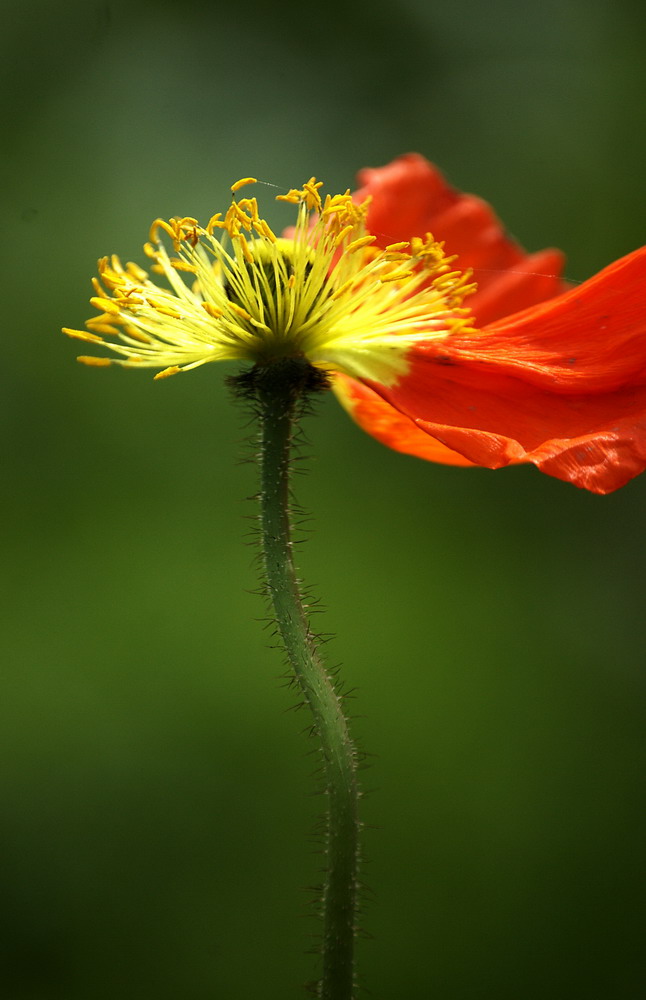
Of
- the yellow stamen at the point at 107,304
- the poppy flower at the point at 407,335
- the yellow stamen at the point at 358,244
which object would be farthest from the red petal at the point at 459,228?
the yellow stamen at the point at 107,304

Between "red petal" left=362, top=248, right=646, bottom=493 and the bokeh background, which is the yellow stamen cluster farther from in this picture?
the bokeh background

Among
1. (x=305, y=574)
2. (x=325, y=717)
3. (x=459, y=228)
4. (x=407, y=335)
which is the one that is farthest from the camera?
(x=305, y=574)

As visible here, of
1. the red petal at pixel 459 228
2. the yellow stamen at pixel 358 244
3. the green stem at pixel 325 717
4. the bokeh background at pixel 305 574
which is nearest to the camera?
the green stem at pixel 325 717

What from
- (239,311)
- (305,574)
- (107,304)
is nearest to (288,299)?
(239,311)

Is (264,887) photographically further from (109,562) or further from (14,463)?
(14,463)

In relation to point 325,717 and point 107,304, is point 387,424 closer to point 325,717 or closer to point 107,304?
point 107,304

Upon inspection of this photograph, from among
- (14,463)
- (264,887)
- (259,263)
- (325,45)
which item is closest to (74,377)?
(14,463)

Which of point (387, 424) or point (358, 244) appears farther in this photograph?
point (387, 424)

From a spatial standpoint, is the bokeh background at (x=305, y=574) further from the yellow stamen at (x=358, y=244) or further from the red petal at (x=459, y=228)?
the yellow stamen at (x=358, y=244)
